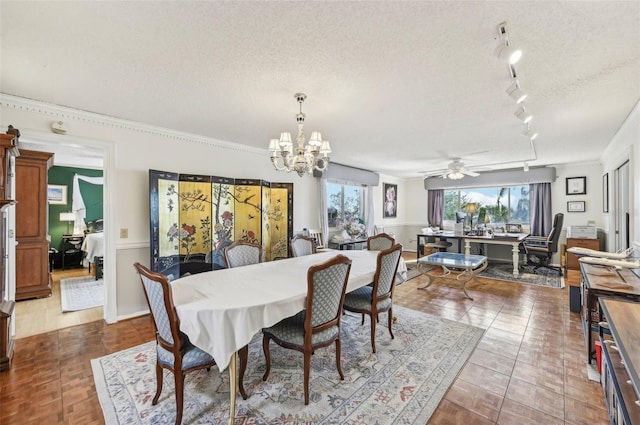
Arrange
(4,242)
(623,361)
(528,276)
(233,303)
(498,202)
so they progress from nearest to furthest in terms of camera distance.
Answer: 1. (623,361)
2. (233,303)
3. (4,242)
4. (528,276)
5. (498,202)

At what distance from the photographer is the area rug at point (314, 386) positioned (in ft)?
5.69

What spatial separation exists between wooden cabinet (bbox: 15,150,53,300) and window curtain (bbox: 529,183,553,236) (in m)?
9.55

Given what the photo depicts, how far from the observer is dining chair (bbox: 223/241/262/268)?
302cm

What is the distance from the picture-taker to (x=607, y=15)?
144 centimetres

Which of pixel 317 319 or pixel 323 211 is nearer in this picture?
pixel 317 319

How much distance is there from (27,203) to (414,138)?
5.74 meters

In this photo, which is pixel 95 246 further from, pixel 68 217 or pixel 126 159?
pixel 126 159

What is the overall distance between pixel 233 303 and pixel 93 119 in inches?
112

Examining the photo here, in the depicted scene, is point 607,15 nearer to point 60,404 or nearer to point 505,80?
point 505,80

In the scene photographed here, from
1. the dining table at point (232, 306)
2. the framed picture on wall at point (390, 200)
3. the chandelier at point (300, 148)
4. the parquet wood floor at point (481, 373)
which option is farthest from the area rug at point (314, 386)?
the framed picture on wall at point (390, 200)

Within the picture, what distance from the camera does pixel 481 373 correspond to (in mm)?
2189

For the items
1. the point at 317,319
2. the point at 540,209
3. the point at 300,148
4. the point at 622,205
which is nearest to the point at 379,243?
the point at 300,148

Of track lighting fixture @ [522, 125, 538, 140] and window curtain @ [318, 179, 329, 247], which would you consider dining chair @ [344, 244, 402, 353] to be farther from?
window curtain @ [318, 179, 329, 247]

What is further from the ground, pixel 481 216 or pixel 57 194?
pixel 57 194
